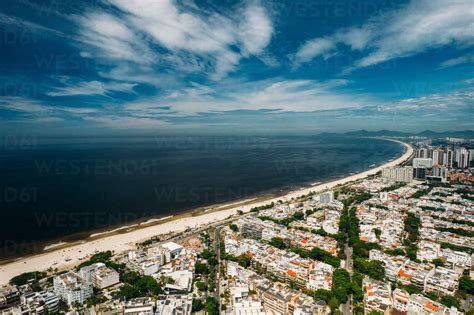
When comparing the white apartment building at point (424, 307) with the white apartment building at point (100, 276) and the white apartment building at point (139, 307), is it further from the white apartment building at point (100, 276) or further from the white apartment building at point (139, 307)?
the white apartment building at point (100, 276)

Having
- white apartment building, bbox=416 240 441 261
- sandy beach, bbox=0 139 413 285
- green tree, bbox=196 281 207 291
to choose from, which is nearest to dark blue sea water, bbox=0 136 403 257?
sandy beach, bbox=0 139 413 285

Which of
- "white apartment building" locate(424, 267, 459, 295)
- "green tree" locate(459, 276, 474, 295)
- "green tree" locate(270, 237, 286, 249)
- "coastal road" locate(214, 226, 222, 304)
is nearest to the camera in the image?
"white apartment building" locate(424, 267, 459, 295)

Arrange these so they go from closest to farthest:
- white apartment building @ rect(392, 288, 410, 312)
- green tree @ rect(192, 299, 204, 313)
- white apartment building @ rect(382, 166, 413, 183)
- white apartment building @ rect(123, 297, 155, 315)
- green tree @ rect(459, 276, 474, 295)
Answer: white apartment building @ rect(123, 297, 155, 315)
white apartment building @ rect(392, 288, 410, 312)
green tree @ rect(192, 299, 204, 313)
green tree @ rect(459, 276, 474, 295)
white apartment building @ rect(382, 166, 413, 183)

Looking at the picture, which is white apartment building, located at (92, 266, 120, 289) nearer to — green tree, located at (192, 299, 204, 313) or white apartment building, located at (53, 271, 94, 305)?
white apartment building, located at (53, 271, 94, 305)

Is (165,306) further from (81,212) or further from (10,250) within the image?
(81,212)

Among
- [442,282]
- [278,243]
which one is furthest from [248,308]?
[442,282]

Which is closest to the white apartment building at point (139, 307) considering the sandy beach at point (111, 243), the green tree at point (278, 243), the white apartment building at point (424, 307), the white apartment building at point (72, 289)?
the white apartment building at point (72, 289)

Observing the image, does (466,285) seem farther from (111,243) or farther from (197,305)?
(111,243)

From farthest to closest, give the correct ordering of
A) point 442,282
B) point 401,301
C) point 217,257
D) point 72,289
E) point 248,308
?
point 217,257, point 442,282, point 72,289, point 401,301, point 248,308

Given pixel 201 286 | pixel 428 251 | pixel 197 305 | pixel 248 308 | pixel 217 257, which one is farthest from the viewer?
pixel 217 257
